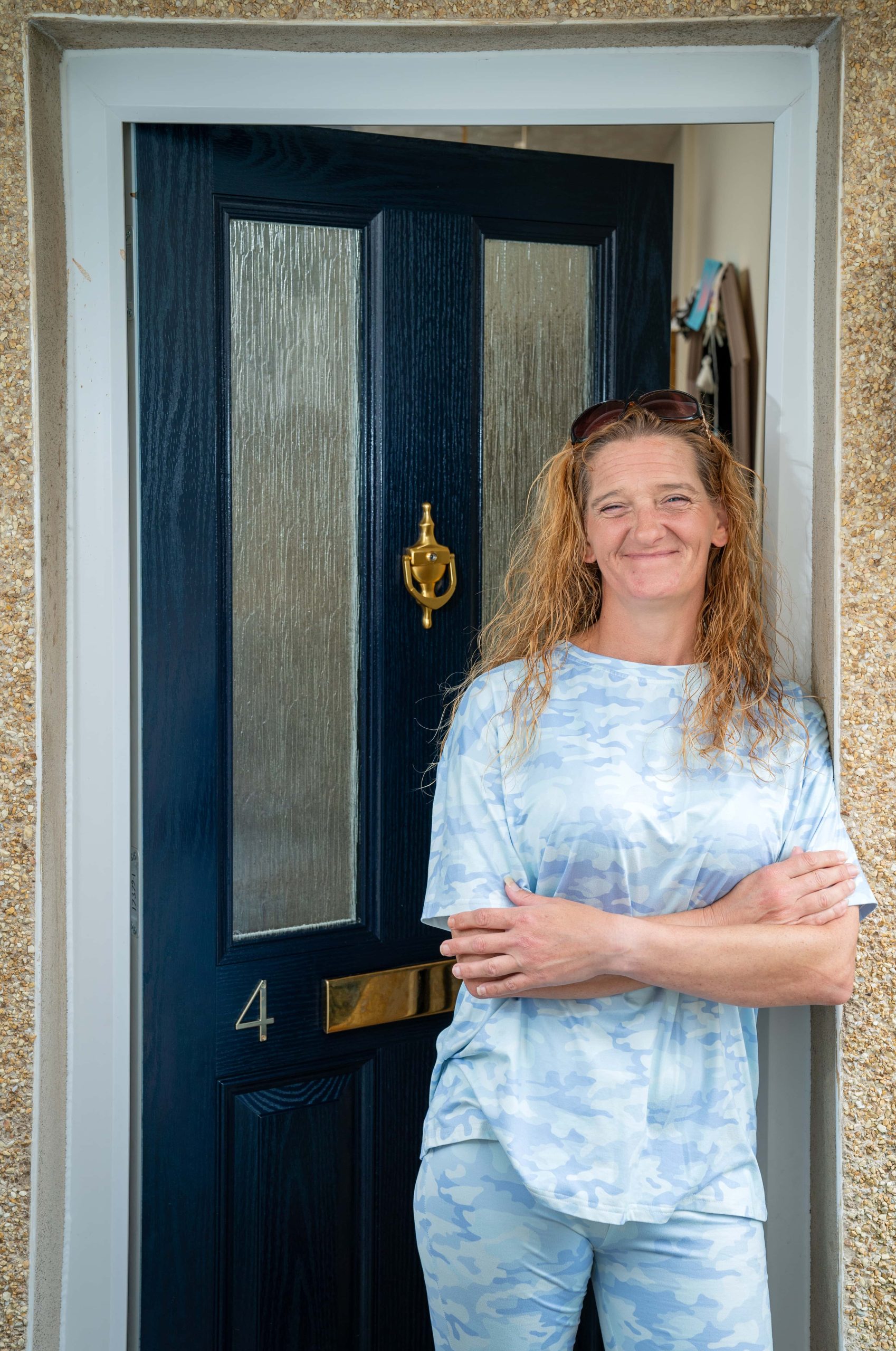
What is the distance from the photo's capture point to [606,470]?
141 cm

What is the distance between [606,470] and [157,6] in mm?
866

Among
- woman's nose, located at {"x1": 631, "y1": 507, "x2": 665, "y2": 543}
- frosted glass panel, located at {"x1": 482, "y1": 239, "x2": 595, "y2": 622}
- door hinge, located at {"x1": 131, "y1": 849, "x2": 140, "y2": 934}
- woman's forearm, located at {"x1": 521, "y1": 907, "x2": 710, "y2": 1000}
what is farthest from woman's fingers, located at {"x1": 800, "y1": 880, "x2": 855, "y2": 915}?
door hinge, located at {"x1": 131, "y1": 849, "x2": 140, "y2": 934}

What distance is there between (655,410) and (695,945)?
699 mm

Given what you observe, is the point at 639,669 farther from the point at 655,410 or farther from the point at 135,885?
the point at 135,885

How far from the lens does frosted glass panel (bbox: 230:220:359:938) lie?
1.65 meters

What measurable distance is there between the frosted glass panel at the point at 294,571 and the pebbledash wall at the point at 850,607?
32 centimetres

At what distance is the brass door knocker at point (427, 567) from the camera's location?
1731mm

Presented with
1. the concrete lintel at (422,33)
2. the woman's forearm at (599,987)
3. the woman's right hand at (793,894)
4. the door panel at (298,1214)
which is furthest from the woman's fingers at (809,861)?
the concrete lintel at (422,33)

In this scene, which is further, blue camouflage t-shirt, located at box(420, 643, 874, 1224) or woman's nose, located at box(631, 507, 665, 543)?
woman's nose, located at box(631, 507, 665, 543)

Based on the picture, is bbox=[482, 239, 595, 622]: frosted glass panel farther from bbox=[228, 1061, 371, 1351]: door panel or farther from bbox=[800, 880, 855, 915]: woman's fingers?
bbox=[228, 1061, 371, 1351]: door panel

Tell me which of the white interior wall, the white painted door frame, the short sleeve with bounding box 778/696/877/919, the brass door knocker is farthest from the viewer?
the white interior wall

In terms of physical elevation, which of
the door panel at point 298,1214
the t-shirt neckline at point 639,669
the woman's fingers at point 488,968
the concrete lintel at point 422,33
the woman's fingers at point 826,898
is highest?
the concrete lintel at point 422,33

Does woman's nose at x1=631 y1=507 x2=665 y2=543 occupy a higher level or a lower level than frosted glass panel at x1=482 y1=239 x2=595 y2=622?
lower

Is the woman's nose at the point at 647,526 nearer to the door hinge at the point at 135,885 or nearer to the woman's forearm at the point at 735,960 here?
the woman's forearm at the point at 735,960
